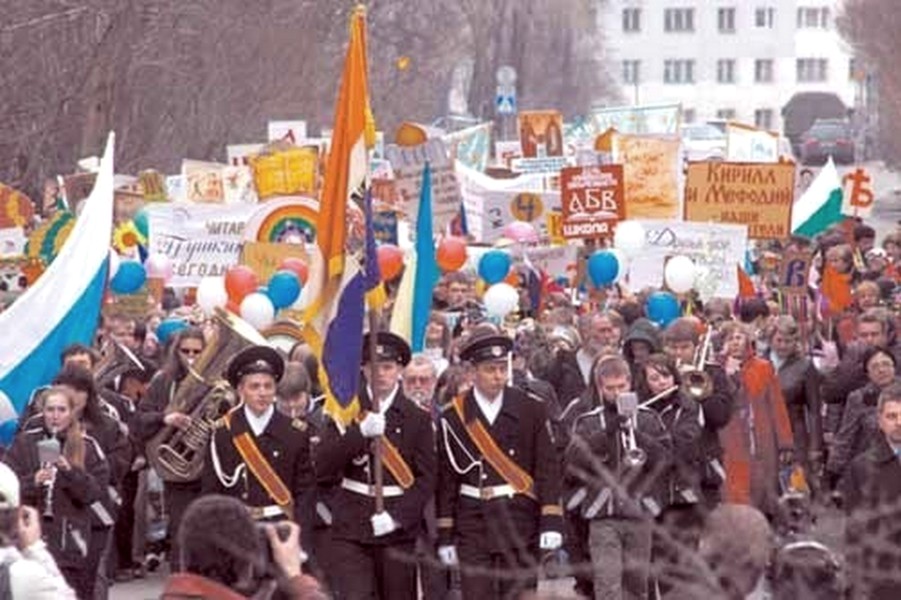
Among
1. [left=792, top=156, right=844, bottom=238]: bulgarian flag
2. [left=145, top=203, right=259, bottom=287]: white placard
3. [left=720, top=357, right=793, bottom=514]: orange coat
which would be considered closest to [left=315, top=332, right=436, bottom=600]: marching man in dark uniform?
[left=720, top=357, right=793, bottom=514]: orange coat

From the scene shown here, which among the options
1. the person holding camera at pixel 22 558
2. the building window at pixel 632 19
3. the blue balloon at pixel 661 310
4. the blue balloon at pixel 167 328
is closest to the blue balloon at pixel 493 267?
the blue balloon at pixel 661 310

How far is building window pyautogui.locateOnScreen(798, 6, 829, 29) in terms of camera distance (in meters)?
131

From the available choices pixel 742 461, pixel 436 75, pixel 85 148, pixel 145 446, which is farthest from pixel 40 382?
pixel 436 75

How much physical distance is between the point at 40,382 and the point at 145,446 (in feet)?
2.25

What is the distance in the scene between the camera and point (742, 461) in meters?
16.5

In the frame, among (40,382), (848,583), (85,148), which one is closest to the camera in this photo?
(848,583)

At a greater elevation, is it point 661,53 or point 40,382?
point 661,53

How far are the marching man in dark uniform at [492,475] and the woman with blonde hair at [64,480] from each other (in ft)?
5.09

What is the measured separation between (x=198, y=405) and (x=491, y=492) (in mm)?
2286

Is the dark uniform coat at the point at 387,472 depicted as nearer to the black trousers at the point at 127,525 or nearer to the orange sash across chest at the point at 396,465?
the orange sash across chest at the point at 396,465

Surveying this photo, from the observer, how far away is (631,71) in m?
133

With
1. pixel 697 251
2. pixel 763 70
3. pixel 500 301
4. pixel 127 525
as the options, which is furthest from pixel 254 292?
pixel 763 70

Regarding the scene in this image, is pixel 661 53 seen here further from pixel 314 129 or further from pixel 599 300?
pixel 599 300

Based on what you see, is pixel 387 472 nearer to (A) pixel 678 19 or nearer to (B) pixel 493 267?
(B) pixel 493 267
